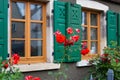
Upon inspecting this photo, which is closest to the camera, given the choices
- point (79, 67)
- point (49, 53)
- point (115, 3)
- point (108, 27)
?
point (49, 53)

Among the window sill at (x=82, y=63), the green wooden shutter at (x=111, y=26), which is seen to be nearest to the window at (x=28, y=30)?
the window sill at (x=82, y=63)

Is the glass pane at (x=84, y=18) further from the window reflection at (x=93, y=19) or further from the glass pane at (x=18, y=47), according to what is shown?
the glass pane at (x=18, y=47)

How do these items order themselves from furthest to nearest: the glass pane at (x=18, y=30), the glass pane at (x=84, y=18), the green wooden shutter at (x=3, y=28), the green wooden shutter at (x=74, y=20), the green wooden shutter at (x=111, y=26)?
the green wooden shutter at (x=111, y=26)
the glass pane at (x=84, y=18)
the green wooden shutter at (x=74, y=20)
the glass pane at (x=18, y=30)
the green wooden shutter at (x=3, y=28)

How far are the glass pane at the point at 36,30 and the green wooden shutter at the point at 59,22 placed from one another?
0.35 metres

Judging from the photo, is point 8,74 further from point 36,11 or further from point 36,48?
point 36,11

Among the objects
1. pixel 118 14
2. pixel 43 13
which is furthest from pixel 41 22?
pixel 118 14

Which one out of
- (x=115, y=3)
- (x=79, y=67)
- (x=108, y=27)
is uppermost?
(x=115, y=3)

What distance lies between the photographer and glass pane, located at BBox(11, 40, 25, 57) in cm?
613

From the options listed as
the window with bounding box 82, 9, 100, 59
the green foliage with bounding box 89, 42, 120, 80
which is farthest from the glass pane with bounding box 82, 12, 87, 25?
the green foliage with bounding box 89, 42, 120, 80

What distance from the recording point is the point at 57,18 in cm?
679

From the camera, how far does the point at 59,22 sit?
6852 mm

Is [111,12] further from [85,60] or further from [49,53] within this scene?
[49,53]

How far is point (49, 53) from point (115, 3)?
3.66 m

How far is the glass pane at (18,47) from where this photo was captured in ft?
20.1
